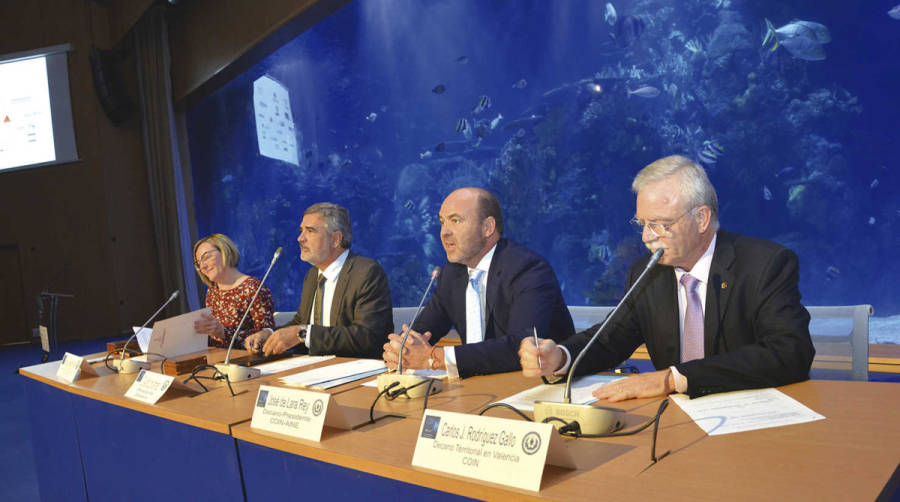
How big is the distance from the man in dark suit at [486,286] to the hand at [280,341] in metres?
0.48

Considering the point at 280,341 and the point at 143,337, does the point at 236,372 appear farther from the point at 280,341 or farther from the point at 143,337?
the point at 143,337

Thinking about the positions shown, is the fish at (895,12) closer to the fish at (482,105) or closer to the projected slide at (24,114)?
the fish at (482,105)

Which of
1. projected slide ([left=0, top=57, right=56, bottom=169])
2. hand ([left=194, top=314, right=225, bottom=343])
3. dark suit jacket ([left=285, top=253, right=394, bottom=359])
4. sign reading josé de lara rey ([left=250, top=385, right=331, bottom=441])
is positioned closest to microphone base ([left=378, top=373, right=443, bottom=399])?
sign reading josé de lara rey ([left=250, top=385, right=331, bottom=441])

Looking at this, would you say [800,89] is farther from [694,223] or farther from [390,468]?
[390,468]

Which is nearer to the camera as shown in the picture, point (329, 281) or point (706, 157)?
point (329, 281)

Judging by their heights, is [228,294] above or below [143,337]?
above

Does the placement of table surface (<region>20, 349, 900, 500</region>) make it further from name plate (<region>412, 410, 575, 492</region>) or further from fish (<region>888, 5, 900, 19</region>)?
fish (<region>888, 5, 900, 19</region>)

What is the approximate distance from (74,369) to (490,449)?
192 centimetres

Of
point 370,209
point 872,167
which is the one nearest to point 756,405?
point 872,167

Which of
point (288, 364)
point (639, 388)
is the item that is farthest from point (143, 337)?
point (639, 388)

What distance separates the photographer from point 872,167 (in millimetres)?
5723

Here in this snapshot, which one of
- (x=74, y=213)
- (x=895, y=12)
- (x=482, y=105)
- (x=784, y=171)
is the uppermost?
(x=482, y=105)

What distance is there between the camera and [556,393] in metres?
1.44

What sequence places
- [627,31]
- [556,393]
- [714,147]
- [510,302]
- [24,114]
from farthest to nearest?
[24,114] < [627,31] < [714,147] < [510,302] < [556,393]
